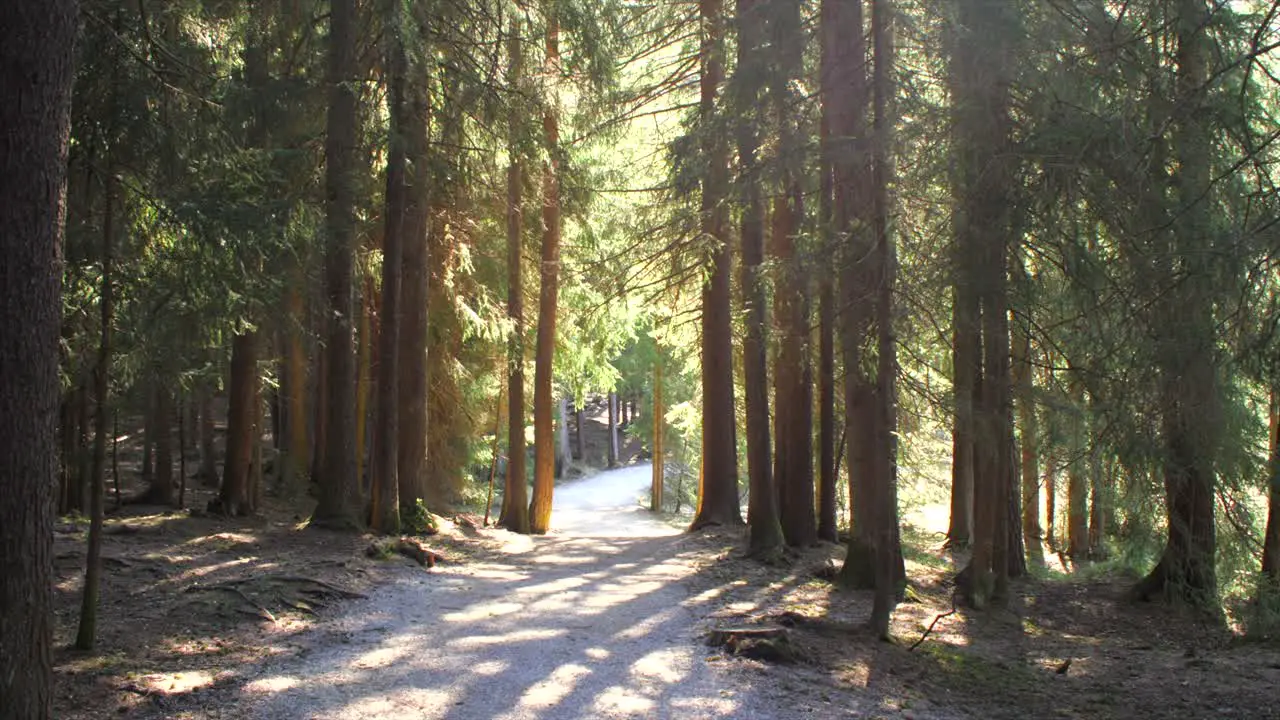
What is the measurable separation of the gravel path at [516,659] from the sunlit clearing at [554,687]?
14 millimetres

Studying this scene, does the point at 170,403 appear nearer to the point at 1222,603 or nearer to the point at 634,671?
the point at 634,671

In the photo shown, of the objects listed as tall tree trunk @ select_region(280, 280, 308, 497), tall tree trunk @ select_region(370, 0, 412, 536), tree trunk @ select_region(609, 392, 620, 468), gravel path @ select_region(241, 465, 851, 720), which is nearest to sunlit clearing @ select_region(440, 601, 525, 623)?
gravel path @ select_region(241, 465, 851, 720)

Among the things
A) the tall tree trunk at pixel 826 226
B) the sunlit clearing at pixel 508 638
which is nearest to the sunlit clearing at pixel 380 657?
the sunlit clearing at pixel 508 638

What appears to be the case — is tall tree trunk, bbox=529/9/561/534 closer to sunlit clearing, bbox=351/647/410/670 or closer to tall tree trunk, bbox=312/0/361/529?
tall tree trunk, bbox=312/0/361/529

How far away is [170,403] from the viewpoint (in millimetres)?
13867

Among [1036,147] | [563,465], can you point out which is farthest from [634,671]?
[563,465]

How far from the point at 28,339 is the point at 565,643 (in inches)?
188

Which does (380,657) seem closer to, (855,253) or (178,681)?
(178,681)

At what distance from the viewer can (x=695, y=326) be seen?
655 inches

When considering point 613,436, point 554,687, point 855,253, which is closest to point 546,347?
point 855,253

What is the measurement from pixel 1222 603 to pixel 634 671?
7.84 m

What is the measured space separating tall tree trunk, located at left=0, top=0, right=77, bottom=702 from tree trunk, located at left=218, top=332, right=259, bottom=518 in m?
9.38

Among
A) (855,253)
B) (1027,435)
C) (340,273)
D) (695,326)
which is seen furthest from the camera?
(695,326)

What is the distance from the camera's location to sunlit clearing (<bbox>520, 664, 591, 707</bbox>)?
5.89m
